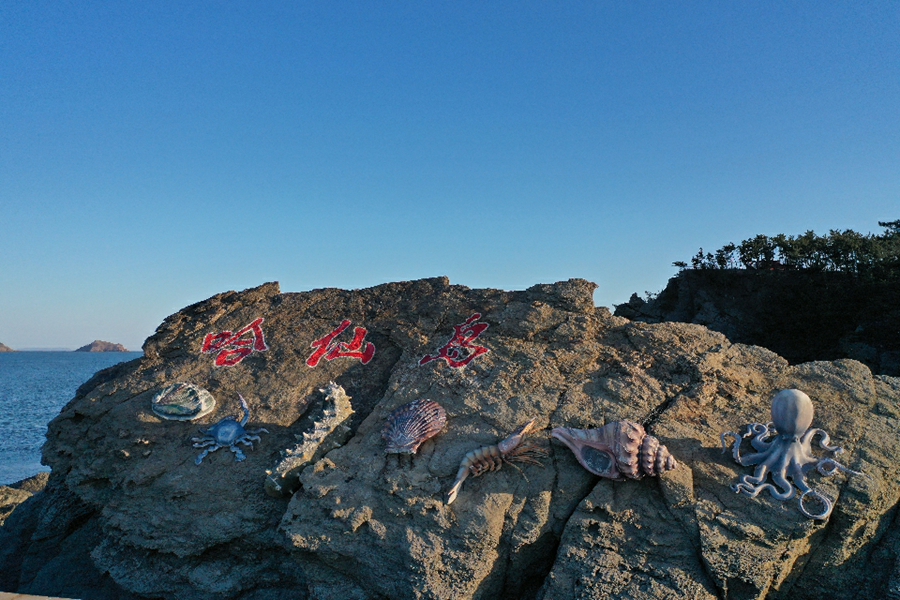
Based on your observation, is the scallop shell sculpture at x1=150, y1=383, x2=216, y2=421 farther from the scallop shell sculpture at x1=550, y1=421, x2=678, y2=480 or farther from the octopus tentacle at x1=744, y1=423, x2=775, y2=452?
the octopus tentacle at x1=744, y1=423, x2=775, y2=452

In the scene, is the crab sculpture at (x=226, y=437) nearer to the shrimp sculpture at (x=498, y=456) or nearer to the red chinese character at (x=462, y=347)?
the red chinese character at (x=462, y=347)

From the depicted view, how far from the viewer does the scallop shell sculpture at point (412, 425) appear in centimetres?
595

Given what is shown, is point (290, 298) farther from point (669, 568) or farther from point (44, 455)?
point (669, 568)

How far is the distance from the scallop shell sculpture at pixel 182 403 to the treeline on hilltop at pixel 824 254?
663 inches

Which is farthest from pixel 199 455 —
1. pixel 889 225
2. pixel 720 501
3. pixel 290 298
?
pixel 889 225

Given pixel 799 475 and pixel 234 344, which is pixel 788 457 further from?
pixel 234 344

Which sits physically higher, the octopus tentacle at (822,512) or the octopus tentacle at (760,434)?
the octopus tentacle at (760,434)

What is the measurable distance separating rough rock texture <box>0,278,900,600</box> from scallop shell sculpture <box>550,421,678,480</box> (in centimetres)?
16

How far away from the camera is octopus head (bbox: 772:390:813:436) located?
518cm

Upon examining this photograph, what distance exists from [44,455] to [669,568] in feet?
24.4

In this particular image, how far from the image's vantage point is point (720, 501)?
16.7ft

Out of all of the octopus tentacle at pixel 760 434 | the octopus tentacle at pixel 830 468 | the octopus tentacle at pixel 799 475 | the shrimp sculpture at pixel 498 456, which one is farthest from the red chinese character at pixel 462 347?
the octopus tentacle at pixel 830 468

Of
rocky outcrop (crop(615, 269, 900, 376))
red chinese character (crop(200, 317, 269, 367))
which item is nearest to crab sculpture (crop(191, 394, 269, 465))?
red chinese character (crop(200, 317, 269, 367))

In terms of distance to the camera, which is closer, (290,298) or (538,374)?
(538,374)
